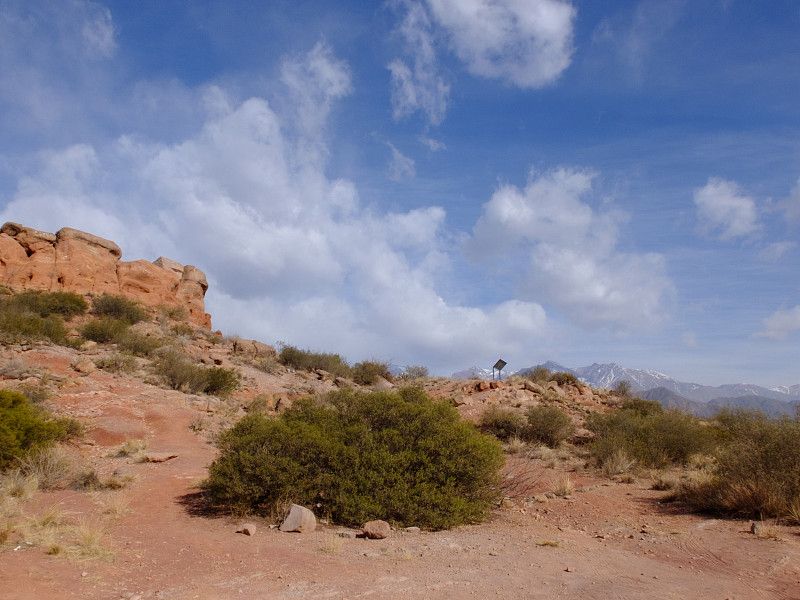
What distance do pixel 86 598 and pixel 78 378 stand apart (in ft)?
49.7

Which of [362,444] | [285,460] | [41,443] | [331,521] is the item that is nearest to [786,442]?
[362,444]

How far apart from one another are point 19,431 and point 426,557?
29.4ft

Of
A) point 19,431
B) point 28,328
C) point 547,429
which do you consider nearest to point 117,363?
point 28,328

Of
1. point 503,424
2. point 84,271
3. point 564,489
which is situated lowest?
point 564,489

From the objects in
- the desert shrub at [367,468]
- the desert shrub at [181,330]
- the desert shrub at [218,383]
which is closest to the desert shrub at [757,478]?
the desert shrub at [367,468]

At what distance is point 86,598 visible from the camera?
15.0 ft

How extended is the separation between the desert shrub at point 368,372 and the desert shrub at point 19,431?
2200 cm

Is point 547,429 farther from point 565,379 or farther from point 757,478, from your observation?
point 565,379

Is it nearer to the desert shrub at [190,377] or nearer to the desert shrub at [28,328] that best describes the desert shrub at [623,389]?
the desert shrub at [190,377]

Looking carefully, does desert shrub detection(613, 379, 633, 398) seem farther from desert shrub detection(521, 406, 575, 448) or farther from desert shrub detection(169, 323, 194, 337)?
desert shrub detection(169, 323, 194, 337)

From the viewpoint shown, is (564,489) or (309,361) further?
(309,361)

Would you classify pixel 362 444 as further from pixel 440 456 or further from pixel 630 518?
pixel 630 518

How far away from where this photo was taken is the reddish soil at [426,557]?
509 cm

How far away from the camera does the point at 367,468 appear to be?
8.23 meters
